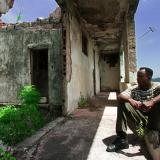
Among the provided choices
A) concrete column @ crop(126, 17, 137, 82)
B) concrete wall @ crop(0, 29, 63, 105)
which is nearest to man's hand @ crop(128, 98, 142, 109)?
concrete wall @ crop(0, 29, 63, 105)

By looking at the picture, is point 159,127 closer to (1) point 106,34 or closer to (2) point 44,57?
(2) point 44,57

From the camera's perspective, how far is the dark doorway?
966 cm

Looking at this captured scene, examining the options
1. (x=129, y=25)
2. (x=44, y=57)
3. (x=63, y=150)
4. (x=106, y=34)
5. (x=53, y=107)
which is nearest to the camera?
(x=63, y=150)

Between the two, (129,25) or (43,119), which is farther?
(129,25)

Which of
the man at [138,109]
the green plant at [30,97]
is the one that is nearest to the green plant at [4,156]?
the man at [138,109]

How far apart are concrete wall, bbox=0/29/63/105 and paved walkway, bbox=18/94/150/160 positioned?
2709 millimetres

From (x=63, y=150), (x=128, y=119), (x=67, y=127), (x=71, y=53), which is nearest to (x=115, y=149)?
(x=128, y=119)

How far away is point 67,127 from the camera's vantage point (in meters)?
5.56

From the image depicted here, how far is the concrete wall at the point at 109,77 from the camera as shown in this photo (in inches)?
794

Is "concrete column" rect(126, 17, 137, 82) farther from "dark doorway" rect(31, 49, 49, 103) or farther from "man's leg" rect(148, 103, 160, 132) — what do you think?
"man's leg" rect(148, 103, 160, 132)

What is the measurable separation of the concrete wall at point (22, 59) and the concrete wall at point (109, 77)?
1178 cm

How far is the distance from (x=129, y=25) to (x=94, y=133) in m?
5.09

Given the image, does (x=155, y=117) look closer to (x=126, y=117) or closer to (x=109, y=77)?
(x=126, y=117)

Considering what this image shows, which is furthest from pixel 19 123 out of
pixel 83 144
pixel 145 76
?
pixel 145 76
